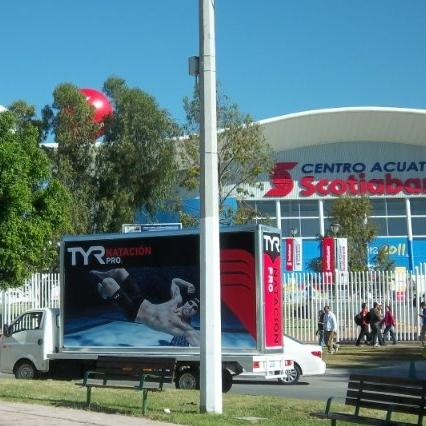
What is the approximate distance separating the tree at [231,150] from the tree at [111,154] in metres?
3.10

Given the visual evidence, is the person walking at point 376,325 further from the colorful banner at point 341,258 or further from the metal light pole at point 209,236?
the metal light pole at point 209,236

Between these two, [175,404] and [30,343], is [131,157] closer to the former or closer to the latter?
[30,343]

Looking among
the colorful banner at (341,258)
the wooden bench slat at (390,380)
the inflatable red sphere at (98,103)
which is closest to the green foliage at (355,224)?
the colorful banner at (341,258)

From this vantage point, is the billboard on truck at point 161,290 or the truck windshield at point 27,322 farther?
the truck windshield at point 27,322

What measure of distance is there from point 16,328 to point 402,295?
54.9 ft

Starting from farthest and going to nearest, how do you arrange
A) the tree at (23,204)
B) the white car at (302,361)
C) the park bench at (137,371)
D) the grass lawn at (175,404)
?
the tree at (23,204) → the white car at (302,361) → the park bench at (137,371) → the grass lawn at (175,404)

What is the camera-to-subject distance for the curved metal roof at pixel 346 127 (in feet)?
210

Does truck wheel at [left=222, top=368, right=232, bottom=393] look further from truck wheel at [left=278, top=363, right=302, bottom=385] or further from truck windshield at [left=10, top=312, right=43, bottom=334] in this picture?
truck windshield at [left=10, top=312, right=43, bottom=334]

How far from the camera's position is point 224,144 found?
3469cm

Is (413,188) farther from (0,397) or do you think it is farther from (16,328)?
(0,397)

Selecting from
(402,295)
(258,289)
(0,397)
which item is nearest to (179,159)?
(402,295)

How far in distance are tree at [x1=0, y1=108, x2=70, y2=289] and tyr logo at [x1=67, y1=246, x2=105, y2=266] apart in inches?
161

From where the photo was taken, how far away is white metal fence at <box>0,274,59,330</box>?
32625mm

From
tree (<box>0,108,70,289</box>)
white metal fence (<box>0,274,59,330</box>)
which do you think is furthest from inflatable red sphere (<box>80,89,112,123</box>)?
tree (<box>0,108,70,289</box>)
